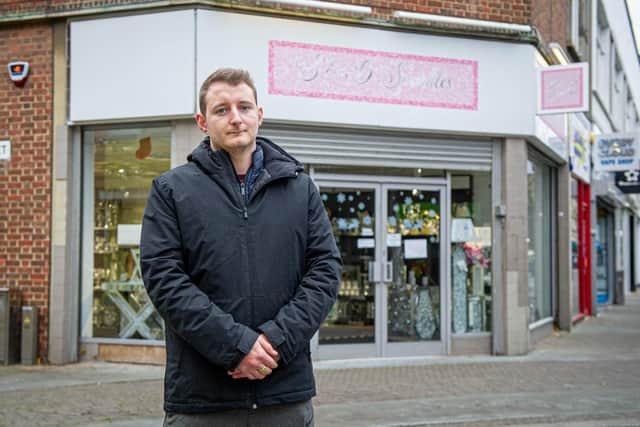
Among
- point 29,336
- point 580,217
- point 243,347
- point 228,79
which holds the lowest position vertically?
point 29,336

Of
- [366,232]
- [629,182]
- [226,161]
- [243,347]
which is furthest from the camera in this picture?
[629,182]

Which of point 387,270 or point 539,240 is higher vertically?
point 539,240

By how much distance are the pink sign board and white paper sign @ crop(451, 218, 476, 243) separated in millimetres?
1832

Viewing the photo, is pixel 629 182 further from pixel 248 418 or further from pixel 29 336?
pixel 248 418

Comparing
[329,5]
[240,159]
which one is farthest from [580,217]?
[240,159]

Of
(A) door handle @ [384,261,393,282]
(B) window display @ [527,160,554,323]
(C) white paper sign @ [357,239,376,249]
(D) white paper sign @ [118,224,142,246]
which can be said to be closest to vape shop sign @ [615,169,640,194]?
(B) window display @ [527,160,554,323]

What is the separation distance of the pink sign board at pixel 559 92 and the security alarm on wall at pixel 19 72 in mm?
6771

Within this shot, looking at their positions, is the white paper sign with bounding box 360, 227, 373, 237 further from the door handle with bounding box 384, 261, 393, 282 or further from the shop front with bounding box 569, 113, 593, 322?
the shop front with bounding box 569, 113, 593, 322

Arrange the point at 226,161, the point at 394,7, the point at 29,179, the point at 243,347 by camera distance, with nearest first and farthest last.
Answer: the point at 243,347, the point at 226,161, the point at 29,179, the point at 394,7

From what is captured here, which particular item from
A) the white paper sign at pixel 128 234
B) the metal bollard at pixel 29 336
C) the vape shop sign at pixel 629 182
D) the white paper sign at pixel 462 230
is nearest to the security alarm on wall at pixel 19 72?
the white paper sign at pixel 128 234

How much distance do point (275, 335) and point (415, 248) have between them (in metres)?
7.91

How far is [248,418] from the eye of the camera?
2607mm

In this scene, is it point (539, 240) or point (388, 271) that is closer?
point (388, 271)

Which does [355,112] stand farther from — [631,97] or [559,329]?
[631,97]
